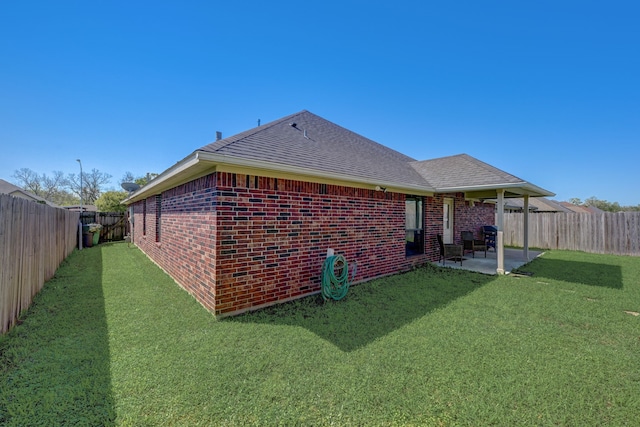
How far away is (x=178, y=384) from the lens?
258cm

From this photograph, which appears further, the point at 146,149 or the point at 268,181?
the point at 146,149

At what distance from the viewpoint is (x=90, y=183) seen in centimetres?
4409

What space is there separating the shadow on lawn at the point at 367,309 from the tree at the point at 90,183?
54922 millimetres

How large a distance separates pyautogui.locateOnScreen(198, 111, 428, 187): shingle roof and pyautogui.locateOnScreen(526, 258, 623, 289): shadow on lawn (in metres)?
4.49

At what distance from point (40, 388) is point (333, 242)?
471 centimetres

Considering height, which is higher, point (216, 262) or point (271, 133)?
point (271, 133)

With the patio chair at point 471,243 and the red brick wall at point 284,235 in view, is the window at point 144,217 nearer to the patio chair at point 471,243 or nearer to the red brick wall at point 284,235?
the red brick wall at point 284,235

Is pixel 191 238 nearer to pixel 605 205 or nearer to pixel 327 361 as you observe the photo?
pixel 327 361

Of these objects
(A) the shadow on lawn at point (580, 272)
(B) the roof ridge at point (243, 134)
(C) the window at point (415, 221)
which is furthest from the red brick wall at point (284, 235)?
(A) the shadow on lawn at point (580, 272)

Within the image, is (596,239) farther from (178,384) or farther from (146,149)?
(146,149)

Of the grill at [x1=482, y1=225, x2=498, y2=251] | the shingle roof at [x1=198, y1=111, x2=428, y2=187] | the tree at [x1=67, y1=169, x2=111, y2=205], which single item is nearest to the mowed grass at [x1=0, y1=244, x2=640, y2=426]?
the shingle roof at [x1=198, y1=111, x2=428, y2=187]

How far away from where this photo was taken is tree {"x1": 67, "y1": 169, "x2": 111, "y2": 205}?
43.8 metres

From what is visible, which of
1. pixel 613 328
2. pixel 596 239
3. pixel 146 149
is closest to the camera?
pixel 613 328

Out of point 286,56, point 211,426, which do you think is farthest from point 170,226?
point 286,56
